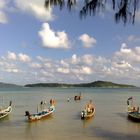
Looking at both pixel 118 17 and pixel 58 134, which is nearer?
pixel 118 17

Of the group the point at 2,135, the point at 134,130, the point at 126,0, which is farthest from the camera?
the point at 134,130

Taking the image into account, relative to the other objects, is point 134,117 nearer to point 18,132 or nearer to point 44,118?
point 44,118

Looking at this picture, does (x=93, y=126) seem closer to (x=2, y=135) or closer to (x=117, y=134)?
(x=117, y=134)

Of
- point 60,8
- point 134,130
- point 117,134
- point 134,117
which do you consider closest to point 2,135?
point 117,134

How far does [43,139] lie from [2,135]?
3694mm

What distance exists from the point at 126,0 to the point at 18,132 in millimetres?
21774

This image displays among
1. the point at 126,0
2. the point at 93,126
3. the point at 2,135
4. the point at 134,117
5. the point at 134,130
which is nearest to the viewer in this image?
the point at 126,0

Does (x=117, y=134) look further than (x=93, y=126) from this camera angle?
No

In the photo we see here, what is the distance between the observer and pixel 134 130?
2956 cm

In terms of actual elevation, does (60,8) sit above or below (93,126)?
above

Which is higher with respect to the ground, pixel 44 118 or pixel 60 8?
pixel 60 8

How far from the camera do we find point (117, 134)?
88.4ft

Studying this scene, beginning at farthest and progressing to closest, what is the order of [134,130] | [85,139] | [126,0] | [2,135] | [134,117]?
1. [134,117]
2. [134,130]
3. [2,135]
4. [85,139]
5. [126,0]

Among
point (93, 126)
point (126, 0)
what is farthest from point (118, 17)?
point (93, 126)
